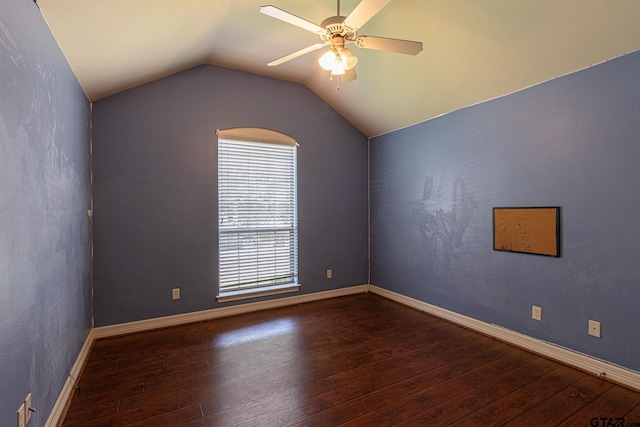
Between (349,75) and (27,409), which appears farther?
(349,75)

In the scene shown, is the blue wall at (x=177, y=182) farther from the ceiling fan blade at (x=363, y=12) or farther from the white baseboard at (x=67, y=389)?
the ceiling fan blade at (x=363, y=12)

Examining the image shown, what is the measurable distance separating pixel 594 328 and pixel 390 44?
8.73ft

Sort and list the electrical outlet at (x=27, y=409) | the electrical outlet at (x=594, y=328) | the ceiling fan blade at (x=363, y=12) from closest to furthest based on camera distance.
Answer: the electrical outlet at (x=27, y=409)
the ceiling fan blade at (x=363, y=12)
the electrical outlet at (x=594, y=328)

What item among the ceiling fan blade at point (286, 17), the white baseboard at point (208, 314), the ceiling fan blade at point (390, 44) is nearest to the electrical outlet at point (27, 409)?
the white baseboard at point (208, 314)

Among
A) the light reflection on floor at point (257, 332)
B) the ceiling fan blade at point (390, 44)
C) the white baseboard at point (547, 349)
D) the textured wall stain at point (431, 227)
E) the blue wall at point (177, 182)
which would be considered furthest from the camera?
the textured wall stain at point (431, 227)

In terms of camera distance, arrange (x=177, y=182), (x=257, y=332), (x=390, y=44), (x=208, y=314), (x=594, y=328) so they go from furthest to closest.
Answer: (x=208, y=314)
(x=177, y=182)
(x=257, y=332)
(x=594, y=328)
(x=390, y=44)

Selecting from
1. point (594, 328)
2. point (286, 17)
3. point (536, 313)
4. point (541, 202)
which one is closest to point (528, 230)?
point (541, 202)

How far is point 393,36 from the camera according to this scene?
9.46 feet

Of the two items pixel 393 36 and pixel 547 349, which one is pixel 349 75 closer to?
pixel 393 36

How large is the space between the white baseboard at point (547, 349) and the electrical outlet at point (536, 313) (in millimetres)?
192

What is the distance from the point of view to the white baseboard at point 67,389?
1837 millimetres

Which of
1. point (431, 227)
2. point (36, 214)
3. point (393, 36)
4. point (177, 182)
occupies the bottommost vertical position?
point (431, 227)

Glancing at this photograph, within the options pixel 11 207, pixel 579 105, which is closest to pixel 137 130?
pixel 11 207

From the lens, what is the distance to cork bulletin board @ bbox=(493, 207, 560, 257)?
2.68 m
